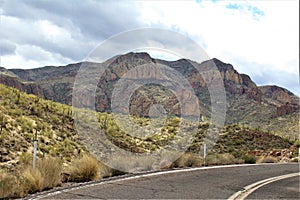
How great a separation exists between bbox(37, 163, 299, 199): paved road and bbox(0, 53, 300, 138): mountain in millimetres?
4959

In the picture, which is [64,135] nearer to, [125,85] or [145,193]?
[125,85]

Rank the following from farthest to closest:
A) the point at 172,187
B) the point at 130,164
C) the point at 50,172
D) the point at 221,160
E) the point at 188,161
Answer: the point at 221,160 → the point at 188,161 → the point at 130,164 → the point at 172,187 → the point at 50,172

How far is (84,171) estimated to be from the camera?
1054 cm

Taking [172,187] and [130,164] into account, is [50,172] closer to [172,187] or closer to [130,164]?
[172,187]

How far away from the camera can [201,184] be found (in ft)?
34.7

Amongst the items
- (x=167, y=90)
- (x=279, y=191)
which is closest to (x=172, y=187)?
(x=279, y=191)

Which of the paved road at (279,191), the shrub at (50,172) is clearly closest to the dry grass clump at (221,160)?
the paved road at (279,191)

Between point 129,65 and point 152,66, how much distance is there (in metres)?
1.93

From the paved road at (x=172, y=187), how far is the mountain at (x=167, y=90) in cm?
496

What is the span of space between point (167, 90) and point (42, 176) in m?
10.3

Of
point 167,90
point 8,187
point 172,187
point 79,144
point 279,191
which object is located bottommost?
point 279,191

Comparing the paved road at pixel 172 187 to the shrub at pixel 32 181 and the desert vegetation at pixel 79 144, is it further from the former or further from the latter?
the desert vegetation at pixel 79 144

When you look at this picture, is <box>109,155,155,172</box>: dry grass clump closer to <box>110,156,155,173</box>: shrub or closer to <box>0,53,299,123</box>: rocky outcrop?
<box>110,156,155,173</box>: shrub

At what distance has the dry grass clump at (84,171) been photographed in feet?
34.1
